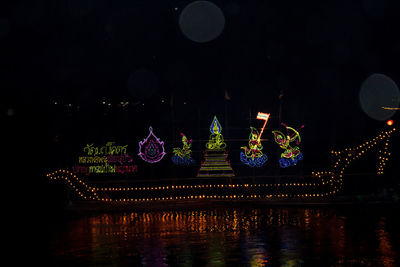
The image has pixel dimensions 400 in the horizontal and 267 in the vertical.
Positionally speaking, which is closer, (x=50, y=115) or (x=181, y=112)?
(x=181, y=112)

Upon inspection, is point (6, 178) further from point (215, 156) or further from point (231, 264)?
point (231, 264)

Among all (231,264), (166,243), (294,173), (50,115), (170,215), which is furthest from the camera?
(50,115)

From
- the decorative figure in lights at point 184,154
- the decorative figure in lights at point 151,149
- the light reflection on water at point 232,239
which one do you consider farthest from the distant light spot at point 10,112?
the light reflection on water at point 232,239

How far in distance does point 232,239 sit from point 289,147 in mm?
9198

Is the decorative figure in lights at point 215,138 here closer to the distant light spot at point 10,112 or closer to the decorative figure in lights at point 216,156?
the decorative figure in lights at point 216,156

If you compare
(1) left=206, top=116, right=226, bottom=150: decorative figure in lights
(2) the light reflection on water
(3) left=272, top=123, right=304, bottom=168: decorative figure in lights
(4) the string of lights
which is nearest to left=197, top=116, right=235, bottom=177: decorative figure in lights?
(1) left=206, top=116, right=226, bottom=150: decorative figure in lights

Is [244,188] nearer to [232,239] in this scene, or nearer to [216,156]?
[216,156]

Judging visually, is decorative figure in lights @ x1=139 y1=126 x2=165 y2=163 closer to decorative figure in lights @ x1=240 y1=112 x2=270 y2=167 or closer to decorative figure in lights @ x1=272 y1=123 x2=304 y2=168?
decorative figure in lights @ x1=240 y1=112 x2=270 y2=167

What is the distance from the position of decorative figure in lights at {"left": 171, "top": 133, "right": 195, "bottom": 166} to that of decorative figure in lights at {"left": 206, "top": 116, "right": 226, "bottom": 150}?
80 cm

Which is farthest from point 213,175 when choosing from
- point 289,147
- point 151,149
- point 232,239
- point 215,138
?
point 232,239

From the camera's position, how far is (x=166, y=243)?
10742 mm

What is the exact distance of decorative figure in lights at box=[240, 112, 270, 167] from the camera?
64.1 feet

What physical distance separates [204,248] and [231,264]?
167 cm

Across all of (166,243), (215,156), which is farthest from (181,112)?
(166,243)
